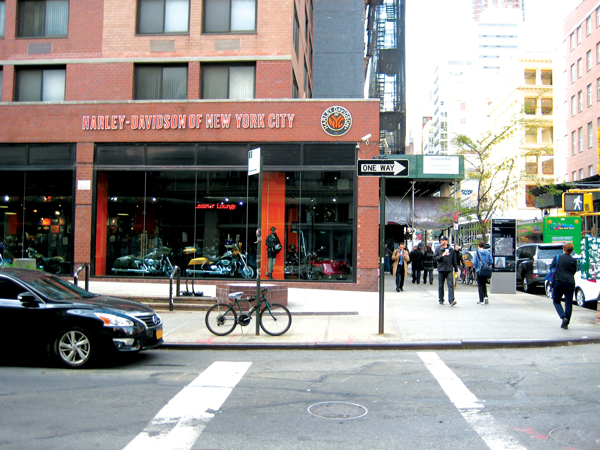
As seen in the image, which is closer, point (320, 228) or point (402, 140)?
point (320, 228)

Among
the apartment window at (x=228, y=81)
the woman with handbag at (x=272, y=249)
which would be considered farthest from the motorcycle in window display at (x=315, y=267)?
the apartment window at (x=228, y=81)

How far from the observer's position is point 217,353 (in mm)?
9047

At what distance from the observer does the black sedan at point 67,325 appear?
7621 millimetres

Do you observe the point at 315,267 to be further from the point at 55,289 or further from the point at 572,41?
the point at 572,41

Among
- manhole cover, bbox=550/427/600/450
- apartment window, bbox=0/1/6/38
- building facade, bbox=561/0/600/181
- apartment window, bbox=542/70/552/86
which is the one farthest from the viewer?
apartment window, bbox=542/70/552/86

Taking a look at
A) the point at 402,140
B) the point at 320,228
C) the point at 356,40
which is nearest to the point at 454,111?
the point at 402,140

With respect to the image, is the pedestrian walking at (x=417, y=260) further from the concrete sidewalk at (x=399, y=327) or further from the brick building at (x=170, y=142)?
the concrete sidewalk at (x=399, y=327)

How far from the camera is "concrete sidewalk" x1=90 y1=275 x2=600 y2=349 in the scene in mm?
9453

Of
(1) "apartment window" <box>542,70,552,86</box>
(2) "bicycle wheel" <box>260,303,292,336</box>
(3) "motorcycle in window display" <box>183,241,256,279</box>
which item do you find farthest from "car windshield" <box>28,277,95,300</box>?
(1) "apartment window" <box>542,70,552,86</box>

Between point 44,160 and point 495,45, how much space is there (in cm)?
15590

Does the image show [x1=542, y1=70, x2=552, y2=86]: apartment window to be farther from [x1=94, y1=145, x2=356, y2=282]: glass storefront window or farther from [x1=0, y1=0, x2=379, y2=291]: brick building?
[x1=94, y1=145, x2=356, y2=282]: glass storefront window

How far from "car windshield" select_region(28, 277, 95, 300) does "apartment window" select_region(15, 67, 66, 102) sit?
1239 centimetres

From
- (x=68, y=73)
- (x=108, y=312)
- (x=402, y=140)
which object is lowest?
(x=108, y=312)

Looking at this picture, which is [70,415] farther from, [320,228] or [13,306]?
[320,228]
